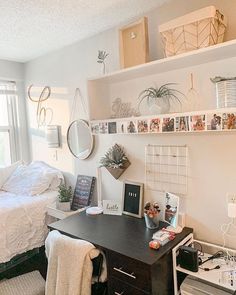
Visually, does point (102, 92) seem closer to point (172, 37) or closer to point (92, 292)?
point (172, 37)

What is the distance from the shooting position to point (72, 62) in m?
2.64

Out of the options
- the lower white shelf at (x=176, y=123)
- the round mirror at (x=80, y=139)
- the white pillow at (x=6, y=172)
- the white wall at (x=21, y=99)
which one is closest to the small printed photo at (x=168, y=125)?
the lower white shelf at (x=176, y=123)

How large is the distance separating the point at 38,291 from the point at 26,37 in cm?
212

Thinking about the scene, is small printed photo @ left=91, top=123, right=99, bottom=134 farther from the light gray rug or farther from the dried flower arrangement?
the light gray rug

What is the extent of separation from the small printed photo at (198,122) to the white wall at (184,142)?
222mm

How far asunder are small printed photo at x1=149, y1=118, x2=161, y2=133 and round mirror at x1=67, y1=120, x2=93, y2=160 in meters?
0.84

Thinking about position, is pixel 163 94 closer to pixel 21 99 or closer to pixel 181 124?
pixel 181 124

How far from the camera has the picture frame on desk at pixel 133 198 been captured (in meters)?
2.05

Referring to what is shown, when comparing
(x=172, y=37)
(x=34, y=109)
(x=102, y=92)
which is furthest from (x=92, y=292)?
(x=34, y=109)

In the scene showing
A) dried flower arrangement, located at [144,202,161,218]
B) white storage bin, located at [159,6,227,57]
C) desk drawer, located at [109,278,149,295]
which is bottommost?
desk drawer, located at [109,278,149,295]

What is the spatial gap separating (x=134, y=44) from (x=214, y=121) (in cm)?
80

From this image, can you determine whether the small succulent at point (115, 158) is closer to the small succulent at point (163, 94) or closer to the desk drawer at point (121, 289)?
the small succulent at point (163, 94)

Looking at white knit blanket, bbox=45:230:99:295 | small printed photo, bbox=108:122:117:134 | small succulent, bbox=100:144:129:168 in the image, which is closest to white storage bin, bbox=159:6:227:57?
small printed photo, bbox=108:122:117:134

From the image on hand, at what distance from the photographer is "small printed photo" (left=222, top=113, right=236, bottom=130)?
1.40 m
